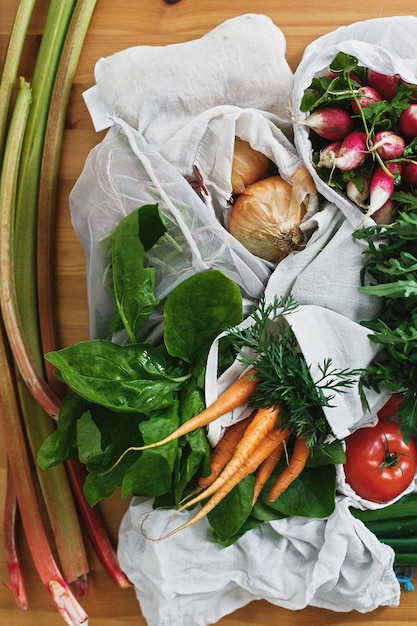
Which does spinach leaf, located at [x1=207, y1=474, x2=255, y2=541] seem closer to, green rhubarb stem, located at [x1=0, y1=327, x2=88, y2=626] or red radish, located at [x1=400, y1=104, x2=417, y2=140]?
green rhubarb stem, located at [x1=0, y1=327, x2=88, y2=626]

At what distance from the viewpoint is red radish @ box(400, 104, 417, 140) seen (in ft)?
2.91

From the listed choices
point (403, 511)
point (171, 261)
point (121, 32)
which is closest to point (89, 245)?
point (171, 261)

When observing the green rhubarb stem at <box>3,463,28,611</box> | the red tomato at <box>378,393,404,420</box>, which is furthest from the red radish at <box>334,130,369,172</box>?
the green rhubarb stem at <box>3,463,28,611</box>

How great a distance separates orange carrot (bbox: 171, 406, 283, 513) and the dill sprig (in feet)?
0.05

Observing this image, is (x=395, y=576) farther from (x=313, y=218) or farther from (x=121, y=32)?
(x=121, y=32)

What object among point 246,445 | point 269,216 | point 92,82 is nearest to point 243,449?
point 246,445

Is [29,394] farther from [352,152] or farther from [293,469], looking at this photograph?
[352,152]

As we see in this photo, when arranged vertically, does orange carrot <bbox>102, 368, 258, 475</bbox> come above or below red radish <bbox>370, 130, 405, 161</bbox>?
below

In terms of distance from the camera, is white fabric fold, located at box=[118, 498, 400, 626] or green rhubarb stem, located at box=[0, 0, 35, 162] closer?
white fabric fold, located at box=[118, 498, 400, 626]

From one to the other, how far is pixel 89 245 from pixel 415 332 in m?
0.52

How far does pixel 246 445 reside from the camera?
90 centimetres

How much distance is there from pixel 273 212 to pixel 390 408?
364 millimetres

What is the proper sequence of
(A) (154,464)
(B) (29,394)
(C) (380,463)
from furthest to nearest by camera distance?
(B) (29,394)
(C) (380,463)
(A) (154,464)

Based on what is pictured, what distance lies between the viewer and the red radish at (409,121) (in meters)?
0.89
